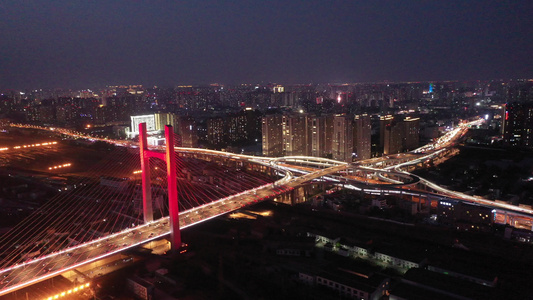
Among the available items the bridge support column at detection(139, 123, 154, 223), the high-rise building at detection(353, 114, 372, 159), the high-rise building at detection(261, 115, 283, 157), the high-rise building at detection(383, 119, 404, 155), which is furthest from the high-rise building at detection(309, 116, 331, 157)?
the bridge support column at detection(139, 123, 154, 223)

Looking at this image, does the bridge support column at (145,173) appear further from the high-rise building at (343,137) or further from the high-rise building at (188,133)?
the high-rise building at (188,133)

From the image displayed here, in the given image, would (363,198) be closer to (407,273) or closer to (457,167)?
(407,273)

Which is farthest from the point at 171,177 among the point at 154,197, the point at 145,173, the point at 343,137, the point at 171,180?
the point at 343,137

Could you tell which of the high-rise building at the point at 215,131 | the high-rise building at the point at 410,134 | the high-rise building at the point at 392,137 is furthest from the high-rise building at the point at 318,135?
the high-rise building at the point at 215,131

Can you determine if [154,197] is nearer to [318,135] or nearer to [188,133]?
[318,135]

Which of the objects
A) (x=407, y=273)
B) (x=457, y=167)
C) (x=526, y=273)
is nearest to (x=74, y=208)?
(x=407, y=273)

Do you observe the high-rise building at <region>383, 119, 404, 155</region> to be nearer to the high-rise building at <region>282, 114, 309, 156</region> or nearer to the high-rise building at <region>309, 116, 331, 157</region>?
the high-rise building at <region>309, 116, 331, 157</region>

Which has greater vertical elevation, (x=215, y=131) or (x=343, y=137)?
(x=343, y=137)
